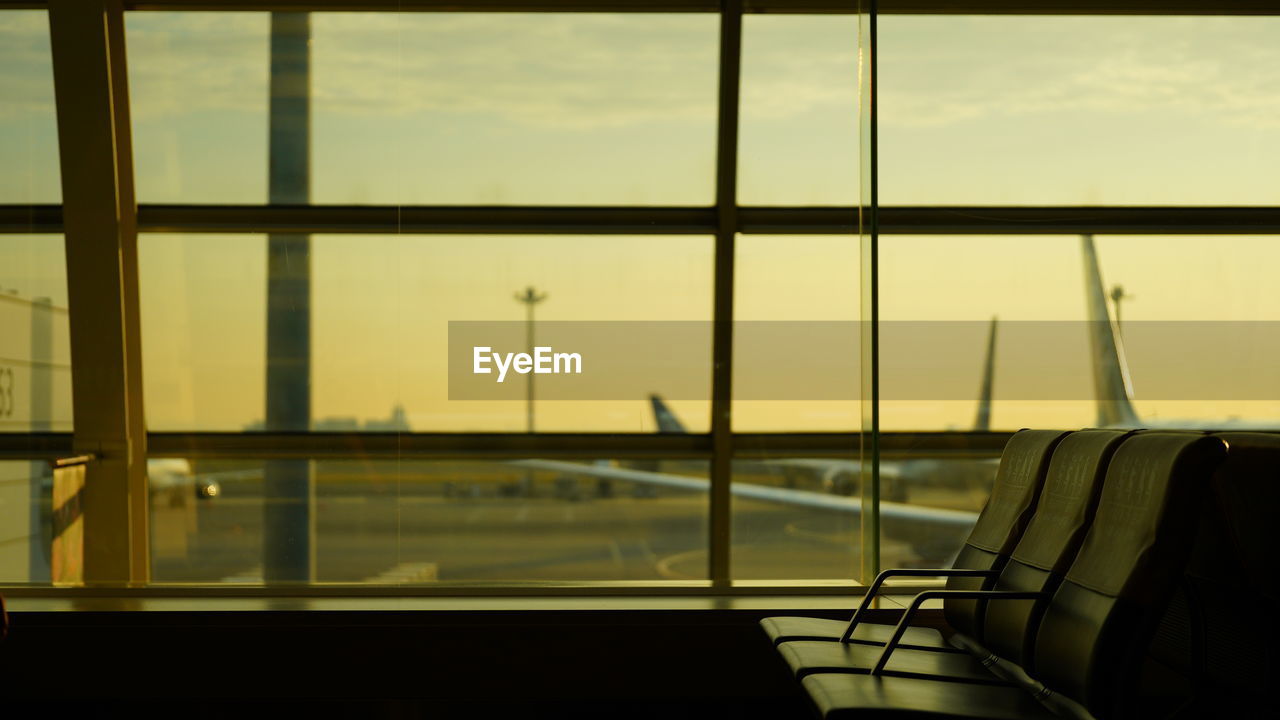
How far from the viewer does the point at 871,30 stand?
12.3 feet

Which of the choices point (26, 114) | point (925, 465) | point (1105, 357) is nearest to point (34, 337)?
point (26, 114)

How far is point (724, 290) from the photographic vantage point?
461 cm

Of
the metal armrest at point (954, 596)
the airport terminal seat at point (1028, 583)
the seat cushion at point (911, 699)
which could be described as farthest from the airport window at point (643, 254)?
the seat cushion at point (911, 699)

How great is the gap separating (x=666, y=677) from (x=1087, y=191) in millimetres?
3078

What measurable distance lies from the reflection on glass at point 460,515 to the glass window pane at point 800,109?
136 cm

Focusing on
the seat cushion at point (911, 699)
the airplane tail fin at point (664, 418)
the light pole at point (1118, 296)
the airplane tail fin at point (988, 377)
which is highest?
the light pole at point (1118, 296)

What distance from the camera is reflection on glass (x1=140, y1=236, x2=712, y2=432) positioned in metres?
4.66

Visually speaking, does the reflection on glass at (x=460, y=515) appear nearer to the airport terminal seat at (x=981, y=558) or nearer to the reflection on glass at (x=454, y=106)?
the reflection on glass at (x=454, y=106)

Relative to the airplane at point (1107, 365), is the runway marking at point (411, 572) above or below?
below

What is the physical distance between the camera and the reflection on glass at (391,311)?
4660mm

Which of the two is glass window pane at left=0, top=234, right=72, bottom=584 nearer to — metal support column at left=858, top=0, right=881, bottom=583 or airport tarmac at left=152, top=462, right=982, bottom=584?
airport tarmac at left=152, top=462, right=982, bottom=584

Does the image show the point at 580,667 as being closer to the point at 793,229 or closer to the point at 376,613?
the point at 376,613

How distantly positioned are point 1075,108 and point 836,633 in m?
3.22

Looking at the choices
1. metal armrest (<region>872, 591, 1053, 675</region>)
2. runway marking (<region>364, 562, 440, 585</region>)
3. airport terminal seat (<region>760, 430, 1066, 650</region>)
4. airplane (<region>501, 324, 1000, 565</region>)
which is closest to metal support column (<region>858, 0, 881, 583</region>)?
airport terminal seat (<region>760, 430, 1066, 650</region>)
